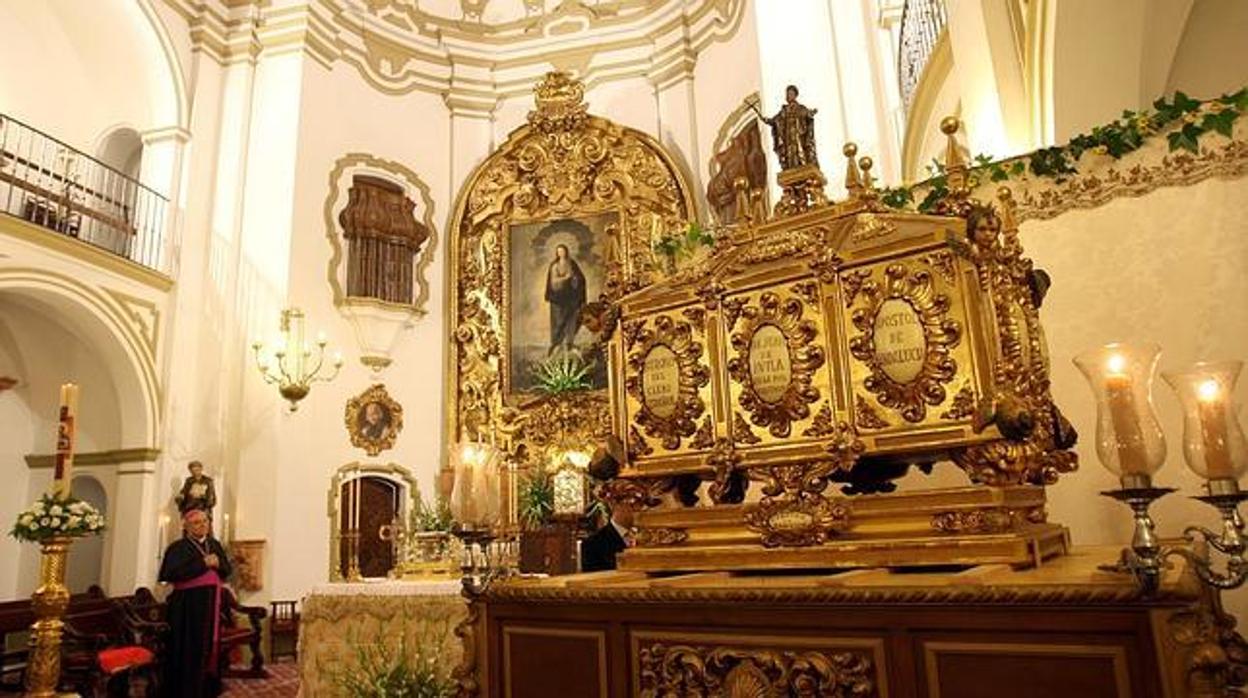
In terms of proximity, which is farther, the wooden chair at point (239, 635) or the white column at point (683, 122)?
the white column at point (683, 122)

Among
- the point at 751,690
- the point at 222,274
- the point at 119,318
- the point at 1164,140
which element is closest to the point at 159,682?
the point at 119,318

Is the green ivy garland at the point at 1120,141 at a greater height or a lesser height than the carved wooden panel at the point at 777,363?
greater

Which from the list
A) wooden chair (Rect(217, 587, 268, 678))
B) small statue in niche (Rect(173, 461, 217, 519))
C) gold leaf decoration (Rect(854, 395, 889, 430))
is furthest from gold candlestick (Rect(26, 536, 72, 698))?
gold leaf decoration (Rect(854, 395, 889, 430))

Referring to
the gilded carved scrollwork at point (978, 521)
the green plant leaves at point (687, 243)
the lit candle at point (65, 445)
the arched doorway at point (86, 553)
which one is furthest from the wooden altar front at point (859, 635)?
the arched doorway at point (86, 553)

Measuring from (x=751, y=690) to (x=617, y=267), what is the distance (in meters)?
2.13

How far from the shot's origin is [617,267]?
4250mm

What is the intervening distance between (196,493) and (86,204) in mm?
4009

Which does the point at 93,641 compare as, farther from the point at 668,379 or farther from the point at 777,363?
the point at 777,363

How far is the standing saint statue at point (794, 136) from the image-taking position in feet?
13.4

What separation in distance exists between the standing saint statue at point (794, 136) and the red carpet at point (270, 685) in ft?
19.1

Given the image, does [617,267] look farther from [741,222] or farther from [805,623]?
[805,623]

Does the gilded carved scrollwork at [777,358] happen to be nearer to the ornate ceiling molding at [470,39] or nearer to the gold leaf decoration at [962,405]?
the gold leaf decoration at [962,405]

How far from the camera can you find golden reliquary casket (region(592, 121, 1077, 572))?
3.06 metres

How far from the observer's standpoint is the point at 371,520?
10.6 meters
